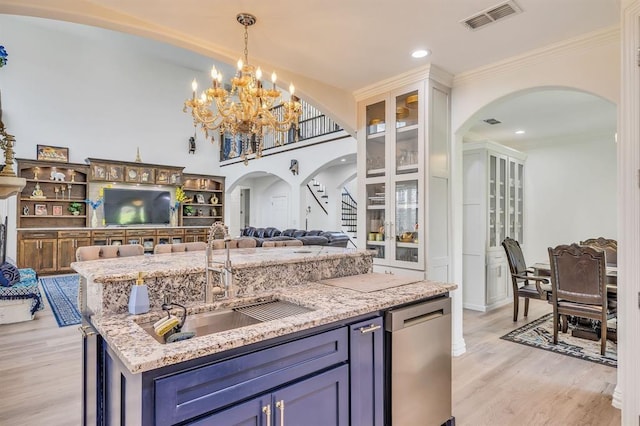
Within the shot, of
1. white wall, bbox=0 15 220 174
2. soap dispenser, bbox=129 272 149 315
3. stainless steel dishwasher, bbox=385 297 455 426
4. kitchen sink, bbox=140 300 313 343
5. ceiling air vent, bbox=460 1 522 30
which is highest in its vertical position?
white wall, bbox=0 15 220 174

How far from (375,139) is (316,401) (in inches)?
123

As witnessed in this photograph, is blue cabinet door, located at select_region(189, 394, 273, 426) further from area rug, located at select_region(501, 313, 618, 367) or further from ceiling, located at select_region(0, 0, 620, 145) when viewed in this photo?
area rug, located at select_region(501, 313, 618, 367)

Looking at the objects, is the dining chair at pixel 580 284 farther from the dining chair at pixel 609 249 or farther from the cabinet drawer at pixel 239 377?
the cabinet drawer at pixel 239 377

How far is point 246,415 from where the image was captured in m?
1.33

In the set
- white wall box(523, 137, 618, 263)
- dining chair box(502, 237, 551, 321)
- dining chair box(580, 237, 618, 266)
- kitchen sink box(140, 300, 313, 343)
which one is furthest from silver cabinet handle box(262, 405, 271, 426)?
white wall box(523, 137, 618, 263)

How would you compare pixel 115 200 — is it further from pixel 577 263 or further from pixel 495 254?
pixel 577 263

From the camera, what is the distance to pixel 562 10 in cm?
252

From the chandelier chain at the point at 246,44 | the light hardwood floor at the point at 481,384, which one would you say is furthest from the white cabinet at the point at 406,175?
the chandelier chain at the point at 246,44

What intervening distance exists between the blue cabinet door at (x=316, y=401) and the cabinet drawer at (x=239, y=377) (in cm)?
5

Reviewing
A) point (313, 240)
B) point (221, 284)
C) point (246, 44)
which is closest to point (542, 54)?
point (246, 44)

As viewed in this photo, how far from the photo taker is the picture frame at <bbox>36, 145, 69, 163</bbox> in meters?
8.16

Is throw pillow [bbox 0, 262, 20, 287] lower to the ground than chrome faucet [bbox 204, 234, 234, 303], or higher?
lower

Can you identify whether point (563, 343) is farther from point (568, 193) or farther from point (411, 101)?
point (568, 193)

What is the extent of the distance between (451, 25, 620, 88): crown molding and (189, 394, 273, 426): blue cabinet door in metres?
3.48
